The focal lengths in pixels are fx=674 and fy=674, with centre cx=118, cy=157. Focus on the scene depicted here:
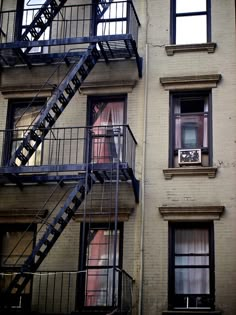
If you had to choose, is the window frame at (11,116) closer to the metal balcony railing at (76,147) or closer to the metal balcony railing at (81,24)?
the metal balcony railing at (76,147)

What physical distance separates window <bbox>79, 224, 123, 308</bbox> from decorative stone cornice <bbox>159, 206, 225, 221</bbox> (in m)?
1.20

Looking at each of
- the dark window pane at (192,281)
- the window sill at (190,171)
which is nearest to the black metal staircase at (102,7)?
the window sill at (190,171)

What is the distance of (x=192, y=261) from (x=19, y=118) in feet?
18.9

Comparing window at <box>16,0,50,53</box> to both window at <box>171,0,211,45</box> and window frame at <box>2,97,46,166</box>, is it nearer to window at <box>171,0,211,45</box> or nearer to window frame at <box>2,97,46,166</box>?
window frame at <box>2,97,46,166</box>

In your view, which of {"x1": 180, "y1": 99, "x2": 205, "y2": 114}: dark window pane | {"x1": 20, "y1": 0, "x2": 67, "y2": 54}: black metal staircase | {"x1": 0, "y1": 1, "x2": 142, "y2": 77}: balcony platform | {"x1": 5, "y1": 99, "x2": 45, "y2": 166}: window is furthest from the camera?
{"x1": 5, "y1": 99, "x2": 45, "y2": 166}: window

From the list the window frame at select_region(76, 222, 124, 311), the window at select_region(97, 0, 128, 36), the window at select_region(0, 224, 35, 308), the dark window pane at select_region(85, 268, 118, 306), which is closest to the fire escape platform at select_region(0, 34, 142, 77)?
the window at select_region(97, 0, 128, 36)

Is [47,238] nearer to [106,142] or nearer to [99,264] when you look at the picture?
[99,264]

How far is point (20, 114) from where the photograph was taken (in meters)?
17.5

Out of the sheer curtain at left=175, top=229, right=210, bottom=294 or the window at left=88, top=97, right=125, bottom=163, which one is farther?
the window at left=88, top=97, right=125, bottom=163

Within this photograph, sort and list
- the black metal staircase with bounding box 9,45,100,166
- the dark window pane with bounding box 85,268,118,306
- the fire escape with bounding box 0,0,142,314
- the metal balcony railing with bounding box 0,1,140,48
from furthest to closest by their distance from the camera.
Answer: the metal balcony railing with bounding box 0,1,140,48 → the black metal staircase with bounding box 9,45,100,166 → the dark window pane with bounding box 85,268,118,306 → the fire escape with bounding box 0,0,142,314

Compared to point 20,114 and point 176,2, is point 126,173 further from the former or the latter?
point 176,2

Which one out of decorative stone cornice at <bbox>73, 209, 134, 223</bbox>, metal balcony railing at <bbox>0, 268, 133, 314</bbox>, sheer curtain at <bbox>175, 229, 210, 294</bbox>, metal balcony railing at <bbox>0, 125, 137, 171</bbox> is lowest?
metal balcony railing at <bbox>0, 268, 133, 314</bbox>

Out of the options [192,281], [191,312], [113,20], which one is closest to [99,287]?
[192,281]

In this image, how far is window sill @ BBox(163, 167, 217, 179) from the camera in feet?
51.7
